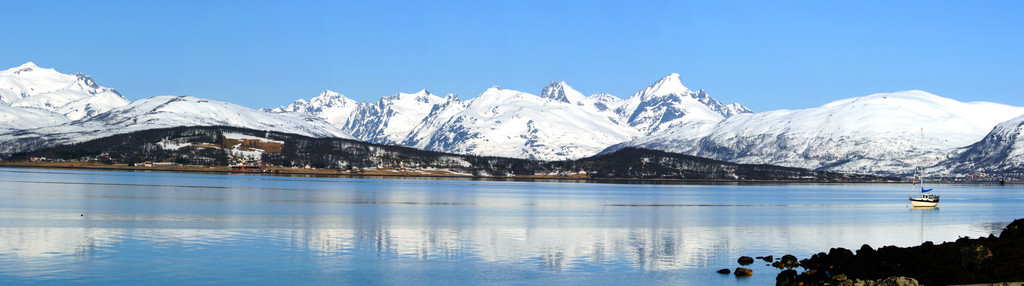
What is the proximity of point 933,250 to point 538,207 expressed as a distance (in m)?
96.4

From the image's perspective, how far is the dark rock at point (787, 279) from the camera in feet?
197

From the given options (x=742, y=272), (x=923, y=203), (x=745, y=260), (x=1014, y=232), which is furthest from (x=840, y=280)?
(x=923, y=203)

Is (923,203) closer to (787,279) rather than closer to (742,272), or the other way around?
(742,272)

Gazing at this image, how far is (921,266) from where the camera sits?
62.2 meters

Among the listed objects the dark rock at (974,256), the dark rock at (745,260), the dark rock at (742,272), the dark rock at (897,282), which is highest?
the dark rock at (974,256)

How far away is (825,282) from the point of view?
57.2m

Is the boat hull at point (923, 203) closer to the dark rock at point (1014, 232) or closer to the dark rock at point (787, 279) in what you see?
the dark rock at point (1014, 232)

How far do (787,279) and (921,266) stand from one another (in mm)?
9374

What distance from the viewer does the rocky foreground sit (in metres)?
57.1

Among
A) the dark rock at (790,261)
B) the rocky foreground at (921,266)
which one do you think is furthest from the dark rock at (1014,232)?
the dark rock at (790,261)

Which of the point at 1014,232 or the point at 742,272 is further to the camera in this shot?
the point at 1014,232

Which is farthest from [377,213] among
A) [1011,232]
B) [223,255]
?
[1011,232]

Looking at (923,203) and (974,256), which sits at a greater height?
(923,203)

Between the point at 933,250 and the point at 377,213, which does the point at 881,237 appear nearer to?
the point at 933,250
